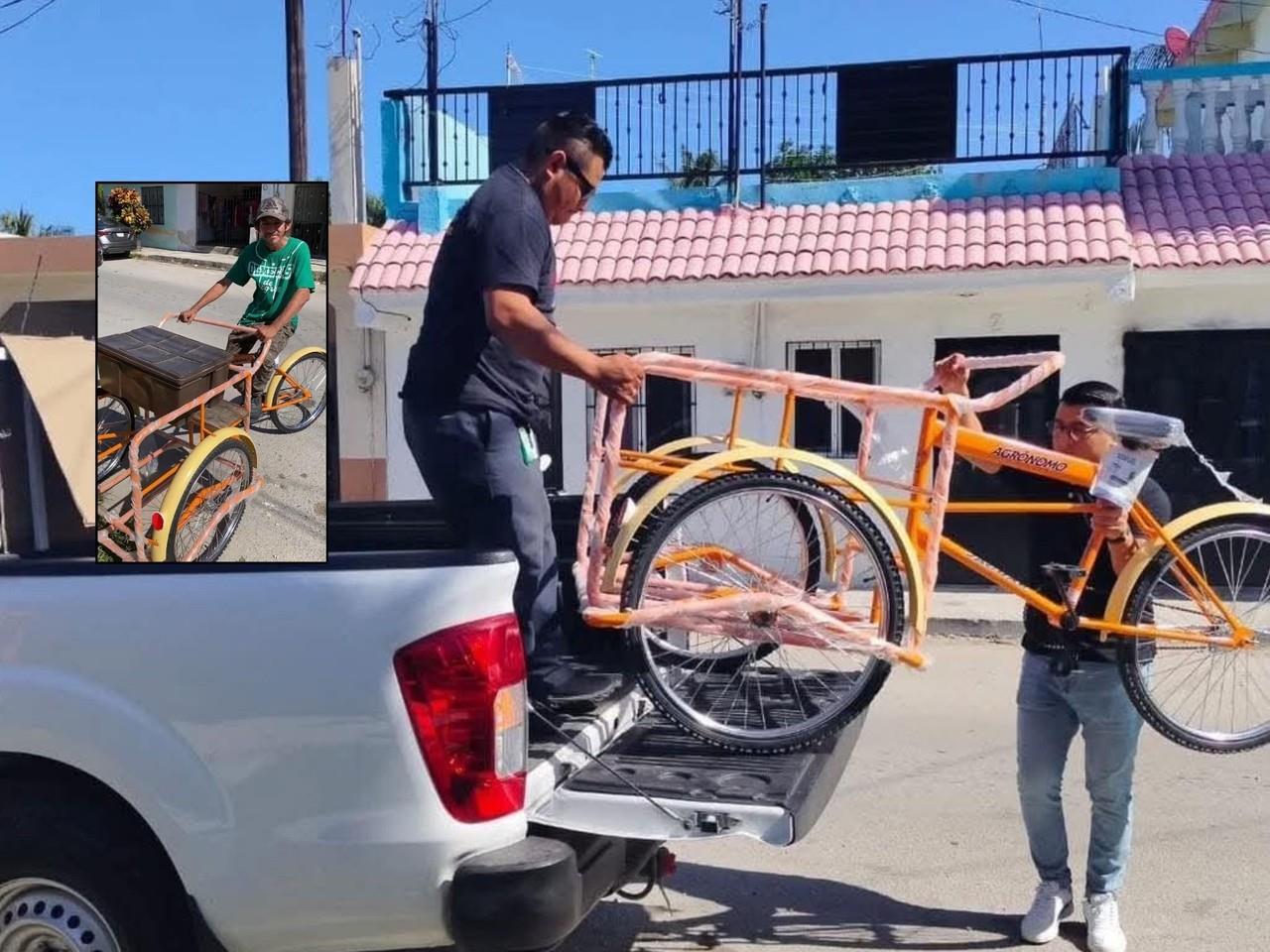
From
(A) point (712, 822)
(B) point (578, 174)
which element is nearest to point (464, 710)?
(A) point (712, 822)

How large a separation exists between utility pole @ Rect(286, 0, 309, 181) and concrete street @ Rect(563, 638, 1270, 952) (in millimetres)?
8610

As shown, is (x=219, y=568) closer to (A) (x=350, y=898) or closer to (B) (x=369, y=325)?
(A) (x=350, y=898)

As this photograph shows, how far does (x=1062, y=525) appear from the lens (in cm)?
380

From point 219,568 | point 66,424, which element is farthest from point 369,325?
point 219,568

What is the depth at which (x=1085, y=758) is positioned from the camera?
3.86m

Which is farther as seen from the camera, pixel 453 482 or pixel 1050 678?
pixel 1050 678

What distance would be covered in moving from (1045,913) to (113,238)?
128 inches

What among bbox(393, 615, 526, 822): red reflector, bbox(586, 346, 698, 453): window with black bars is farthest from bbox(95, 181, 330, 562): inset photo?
bbox(586, 346, 698, 453): window with black bars

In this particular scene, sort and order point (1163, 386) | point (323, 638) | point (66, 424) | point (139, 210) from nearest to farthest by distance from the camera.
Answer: point (323, 638) → point (139, 210) → point (66, 424) → point (1163, 386)

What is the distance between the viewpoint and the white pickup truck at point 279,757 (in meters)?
2.43

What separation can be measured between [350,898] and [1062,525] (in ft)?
7.85

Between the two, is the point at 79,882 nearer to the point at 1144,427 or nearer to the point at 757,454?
the point at 757,454

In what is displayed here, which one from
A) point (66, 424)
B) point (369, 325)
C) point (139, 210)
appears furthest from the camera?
point (369, 325)

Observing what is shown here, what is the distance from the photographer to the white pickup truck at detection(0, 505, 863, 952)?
7.97 feet
